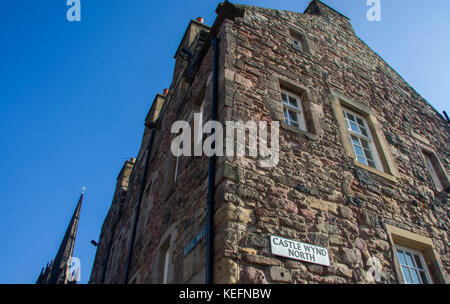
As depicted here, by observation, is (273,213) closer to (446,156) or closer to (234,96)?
(234,96)

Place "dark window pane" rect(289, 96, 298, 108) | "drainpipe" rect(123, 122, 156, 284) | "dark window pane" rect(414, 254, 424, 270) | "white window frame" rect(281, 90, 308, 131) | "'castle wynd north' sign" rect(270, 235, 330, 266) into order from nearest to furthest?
"'castle wynd north' sign" rect(270, 235, 330, 266) < "dark window pane" rect(414, 254, 424, 270) < "white window frame" rect(281, 90, 308, 131) < "dark window pane" rect(289, 96, 298, 108) < "drainpipe" rect(123, 122, 156, 284)

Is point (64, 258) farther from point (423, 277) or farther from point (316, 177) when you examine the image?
point (423, 277)

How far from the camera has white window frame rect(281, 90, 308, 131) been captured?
6129 mm

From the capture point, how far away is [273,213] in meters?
4.44

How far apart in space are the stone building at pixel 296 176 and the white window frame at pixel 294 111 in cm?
2

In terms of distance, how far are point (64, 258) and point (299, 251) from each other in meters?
48.1

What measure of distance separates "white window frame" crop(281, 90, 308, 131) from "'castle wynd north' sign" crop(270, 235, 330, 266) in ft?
8.05

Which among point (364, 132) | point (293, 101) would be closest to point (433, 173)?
point (364, 132)

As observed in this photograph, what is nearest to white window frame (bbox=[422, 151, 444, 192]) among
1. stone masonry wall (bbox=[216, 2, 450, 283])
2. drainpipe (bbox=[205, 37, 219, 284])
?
stone masonry wall (bbox=[216, 2, 450, 283])

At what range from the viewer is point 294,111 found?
20.8ft

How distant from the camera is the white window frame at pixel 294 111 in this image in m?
6.13

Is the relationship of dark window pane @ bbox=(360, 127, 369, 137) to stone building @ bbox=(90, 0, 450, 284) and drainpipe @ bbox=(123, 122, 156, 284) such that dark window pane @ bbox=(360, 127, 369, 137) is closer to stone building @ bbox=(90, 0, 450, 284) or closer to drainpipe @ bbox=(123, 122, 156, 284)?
stone building @ bbox=(90, 0, 450, 284)

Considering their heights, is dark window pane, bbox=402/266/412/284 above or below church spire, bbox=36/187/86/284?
below

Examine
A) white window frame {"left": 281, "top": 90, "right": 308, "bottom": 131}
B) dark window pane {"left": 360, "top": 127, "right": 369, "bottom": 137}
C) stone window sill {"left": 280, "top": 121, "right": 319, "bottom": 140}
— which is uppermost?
dark window pane {"left": 360, "top": 127, "right": 369, "bottom": 137}
